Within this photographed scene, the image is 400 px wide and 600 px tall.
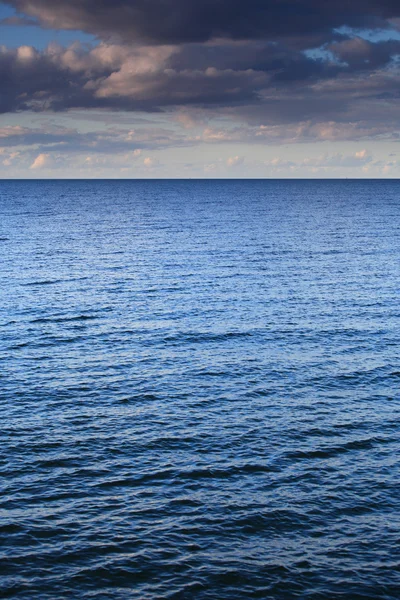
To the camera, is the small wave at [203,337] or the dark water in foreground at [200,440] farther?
the small wave at [203,337]

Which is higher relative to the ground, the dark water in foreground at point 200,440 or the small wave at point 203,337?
the small wave at point 203,337

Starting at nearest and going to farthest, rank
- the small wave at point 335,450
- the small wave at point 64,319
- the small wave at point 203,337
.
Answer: the small wave at point 335,450, the small wave at point 203,337, the small wave at point 64,319

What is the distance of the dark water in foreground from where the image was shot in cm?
→ 2562

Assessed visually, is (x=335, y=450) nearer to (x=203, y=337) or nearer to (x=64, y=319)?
(x=203, y=337)

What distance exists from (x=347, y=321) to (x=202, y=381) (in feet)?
73.6

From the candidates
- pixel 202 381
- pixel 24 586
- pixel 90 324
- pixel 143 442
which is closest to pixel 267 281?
pixel 90 324

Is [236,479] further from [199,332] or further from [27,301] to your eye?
[27,301]

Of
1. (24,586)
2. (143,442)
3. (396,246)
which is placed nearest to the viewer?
(24,586)

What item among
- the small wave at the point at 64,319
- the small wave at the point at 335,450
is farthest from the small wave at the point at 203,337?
the small wave at the point at 335,450

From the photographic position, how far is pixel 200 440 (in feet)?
121

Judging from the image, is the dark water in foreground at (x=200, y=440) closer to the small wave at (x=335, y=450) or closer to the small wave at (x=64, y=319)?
the small wave at (x=335, y=450)

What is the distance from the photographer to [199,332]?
194 ft

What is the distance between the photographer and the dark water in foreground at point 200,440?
84.1 feet

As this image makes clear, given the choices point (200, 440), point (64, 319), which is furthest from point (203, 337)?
point (200, 440)
